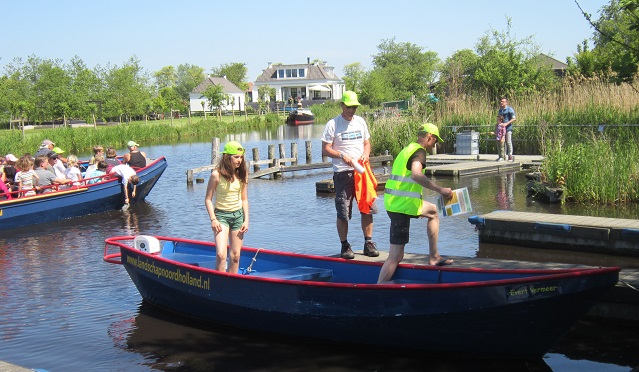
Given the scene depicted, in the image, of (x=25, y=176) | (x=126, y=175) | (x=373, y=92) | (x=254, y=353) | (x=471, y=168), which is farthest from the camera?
(x=373, y=92)

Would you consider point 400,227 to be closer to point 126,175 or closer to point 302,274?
point 302,274

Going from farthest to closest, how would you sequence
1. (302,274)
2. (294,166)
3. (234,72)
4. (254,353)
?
(234,72) < (294,166) < (302,274) < (254,353)

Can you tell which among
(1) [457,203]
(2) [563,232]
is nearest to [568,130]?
(2) [563,232]

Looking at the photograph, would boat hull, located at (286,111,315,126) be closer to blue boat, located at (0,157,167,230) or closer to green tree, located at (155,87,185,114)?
green tree, located at (155,87,185,114)

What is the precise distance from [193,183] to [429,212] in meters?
16.2

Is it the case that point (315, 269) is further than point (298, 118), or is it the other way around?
point (298, 118)

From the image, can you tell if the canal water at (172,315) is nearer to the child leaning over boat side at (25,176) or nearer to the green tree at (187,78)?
the child leaning over boat side at (25,176)

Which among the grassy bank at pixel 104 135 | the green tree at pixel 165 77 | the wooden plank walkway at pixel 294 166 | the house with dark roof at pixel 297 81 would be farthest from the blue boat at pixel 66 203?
the green tree at pixel 165 77

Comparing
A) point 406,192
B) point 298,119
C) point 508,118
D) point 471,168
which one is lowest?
point 471,168

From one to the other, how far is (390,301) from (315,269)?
2006 millimetres

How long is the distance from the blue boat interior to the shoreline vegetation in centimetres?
477

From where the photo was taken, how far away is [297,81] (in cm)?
10306

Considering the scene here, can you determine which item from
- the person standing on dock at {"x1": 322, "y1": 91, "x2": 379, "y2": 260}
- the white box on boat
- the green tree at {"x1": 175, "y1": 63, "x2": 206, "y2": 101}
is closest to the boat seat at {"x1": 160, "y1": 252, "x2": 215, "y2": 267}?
the white box on boat

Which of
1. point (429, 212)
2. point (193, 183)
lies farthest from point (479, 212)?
point (193, 183)
